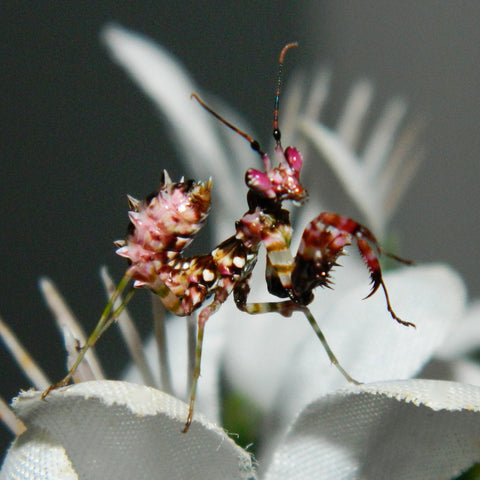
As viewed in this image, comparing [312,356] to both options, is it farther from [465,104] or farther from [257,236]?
[465,104]

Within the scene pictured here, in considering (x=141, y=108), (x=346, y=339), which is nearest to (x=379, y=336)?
(x=346, y=339)

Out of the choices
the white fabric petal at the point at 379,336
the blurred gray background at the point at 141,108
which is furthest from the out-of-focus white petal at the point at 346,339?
the blurred gray background at the point at 141,108

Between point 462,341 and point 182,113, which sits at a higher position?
point 182,113

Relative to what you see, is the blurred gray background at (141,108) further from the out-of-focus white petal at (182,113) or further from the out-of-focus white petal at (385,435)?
the out-of-focus white petal at (385,435)

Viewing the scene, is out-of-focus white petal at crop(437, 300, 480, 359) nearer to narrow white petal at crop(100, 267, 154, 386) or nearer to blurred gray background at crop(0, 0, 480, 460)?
narrow white petal at crop(100, 267, 154, 386)

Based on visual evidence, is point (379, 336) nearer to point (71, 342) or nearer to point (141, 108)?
point (71, 342)

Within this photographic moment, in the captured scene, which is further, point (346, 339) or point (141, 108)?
point (141, 108)
